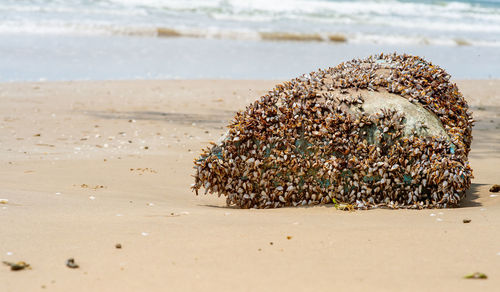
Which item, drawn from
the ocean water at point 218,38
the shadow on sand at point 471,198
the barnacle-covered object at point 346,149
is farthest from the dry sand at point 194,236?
the ocean water at point 218,38

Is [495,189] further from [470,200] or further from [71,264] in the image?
[71,264]

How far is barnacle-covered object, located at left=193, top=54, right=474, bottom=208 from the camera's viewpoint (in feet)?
16.2

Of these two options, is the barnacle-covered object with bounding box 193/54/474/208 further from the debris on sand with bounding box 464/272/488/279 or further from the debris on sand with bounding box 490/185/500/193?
the debris on sand with bounding box 464/272/488/279

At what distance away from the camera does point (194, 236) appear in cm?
404

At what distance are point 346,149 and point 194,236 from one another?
5.06ft

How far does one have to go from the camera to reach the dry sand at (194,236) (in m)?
3.25

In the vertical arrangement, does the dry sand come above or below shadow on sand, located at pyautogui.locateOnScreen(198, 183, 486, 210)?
below

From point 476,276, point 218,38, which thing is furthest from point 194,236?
→ point 218,38

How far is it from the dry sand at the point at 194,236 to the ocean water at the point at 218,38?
951cm

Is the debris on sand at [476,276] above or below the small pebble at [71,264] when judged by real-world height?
above

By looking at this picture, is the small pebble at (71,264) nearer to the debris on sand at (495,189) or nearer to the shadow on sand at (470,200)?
the shadow on sand at (470,200)

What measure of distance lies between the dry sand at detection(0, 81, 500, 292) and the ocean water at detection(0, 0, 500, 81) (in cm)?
951

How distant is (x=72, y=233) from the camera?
4.10 m

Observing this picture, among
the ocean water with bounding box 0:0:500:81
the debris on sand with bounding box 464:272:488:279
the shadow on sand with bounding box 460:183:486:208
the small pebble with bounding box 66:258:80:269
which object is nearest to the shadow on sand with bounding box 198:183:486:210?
the shadow on sand with bounding box 460:183:486:208
